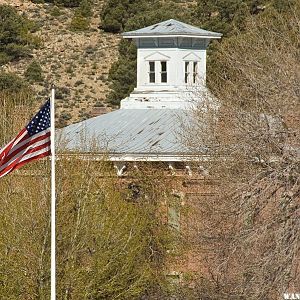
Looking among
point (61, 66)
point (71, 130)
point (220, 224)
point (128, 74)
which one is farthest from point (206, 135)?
point (61, 66)

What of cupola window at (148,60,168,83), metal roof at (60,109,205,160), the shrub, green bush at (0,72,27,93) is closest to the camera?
metal roof at (60,109,205,160)

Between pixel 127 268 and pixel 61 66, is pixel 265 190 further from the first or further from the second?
pixel 61 66

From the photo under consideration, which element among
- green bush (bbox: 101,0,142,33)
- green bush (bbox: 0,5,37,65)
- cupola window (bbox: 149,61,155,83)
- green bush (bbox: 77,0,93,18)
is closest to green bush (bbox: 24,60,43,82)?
green bush (bbox: 0,5,37,65)

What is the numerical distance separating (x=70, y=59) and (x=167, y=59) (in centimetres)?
4704

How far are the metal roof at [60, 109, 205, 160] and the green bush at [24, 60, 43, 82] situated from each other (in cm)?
4057

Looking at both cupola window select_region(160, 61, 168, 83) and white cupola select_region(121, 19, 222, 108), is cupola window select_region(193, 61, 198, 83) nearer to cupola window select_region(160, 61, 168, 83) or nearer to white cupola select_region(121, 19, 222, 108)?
white cupola select_region(121, 19, 222, 108)

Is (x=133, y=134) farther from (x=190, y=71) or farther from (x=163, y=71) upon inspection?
(x=190, y=71)

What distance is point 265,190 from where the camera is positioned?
111 ft

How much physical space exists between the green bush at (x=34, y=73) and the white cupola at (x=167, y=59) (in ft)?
129

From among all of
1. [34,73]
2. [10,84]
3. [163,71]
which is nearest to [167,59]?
[163,71]

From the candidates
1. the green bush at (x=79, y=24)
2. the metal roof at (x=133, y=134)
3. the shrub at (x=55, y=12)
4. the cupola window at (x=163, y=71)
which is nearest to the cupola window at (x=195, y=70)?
the cupola window at (x=163, y=71)

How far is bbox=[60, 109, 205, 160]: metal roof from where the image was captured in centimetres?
4434

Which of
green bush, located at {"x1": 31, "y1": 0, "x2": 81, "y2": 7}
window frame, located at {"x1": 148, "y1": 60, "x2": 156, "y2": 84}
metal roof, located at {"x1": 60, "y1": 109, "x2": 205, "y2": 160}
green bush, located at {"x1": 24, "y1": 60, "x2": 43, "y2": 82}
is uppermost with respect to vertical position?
green bush, located at {"x1": 31, "y1": 0, "x2": 81, "y2": 7}

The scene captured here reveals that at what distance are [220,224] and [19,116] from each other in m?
10.9
